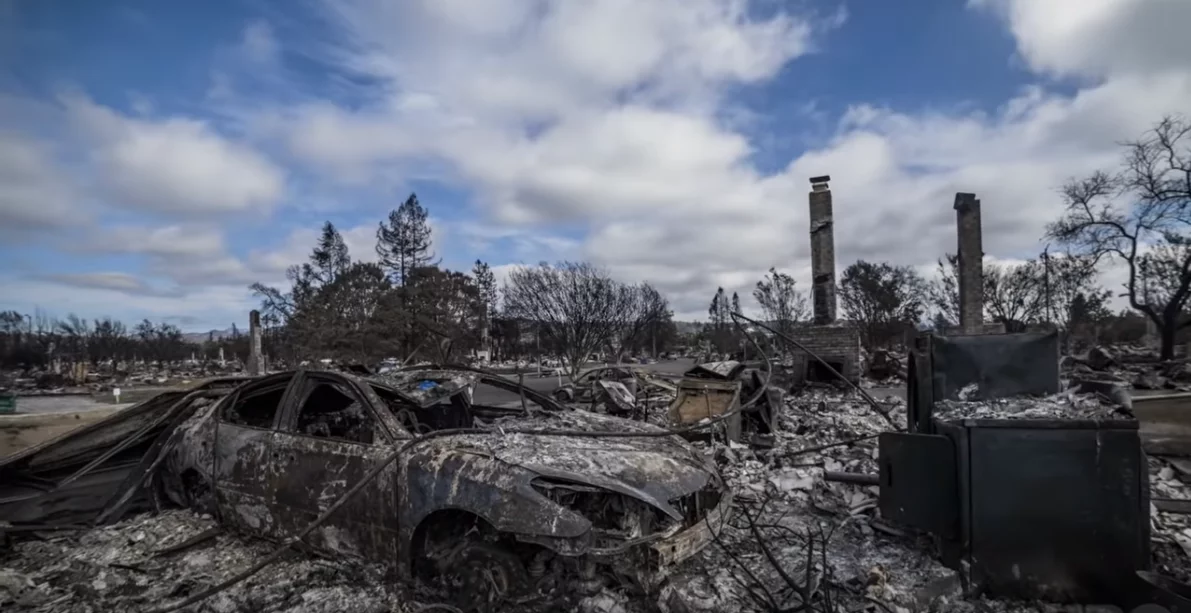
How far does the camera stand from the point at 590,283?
2248 centimetres

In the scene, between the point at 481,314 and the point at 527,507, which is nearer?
the point at 527,507

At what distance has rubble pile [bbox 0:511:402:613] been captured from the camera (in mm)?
3721

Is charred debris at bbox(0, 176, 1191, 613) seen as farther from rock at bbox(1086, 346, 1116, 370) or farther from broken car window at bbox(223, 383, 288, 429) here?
rock at bbox(1086, 346, 1116, 370)

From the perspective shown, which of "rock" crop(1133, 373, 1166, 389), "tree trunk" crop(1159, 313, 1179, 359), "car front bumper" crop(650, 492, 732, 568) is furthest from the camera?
"tree trunk" crop(1159, 313, 1179, 359)

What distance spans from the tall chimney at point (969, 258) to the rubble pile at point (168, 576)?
18.6 meters

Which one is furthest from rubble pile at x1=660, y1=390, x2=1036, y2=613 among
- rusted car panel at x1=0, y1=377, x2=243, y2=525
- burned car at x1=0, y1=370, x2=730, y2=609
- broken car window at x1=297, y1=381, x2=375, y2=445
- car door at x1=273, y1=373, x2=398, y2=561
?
rusted car panel at x1=0, y1=377, x2=243, y2=525

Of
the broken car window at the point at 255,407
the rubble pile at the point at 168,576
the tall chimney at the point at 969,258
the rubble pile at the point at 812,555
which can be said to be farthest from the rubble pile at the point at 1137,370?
the broken car window at the point at 255,407

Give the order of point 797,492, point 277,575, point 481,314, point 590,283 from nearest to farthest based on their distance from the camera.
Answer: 1. point 277,575
2. point 797,492
3. point 590,283
4. point 481,314

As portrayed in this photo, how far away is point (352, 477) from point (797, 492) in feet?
14.6

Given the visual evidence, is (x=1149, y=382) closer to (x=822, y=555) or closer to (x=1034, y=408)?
(x=1034, y=408)

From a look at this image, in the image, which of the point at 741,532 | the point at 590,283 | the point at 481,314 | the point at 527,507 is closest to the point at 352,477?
the point at 527,507

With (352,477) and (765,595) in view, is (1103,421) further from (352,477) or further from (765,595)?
(352,477)

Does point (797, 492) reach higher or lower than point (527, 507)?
lower

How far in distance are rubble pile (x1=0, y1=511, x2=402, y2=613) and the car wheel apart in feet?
1.28
